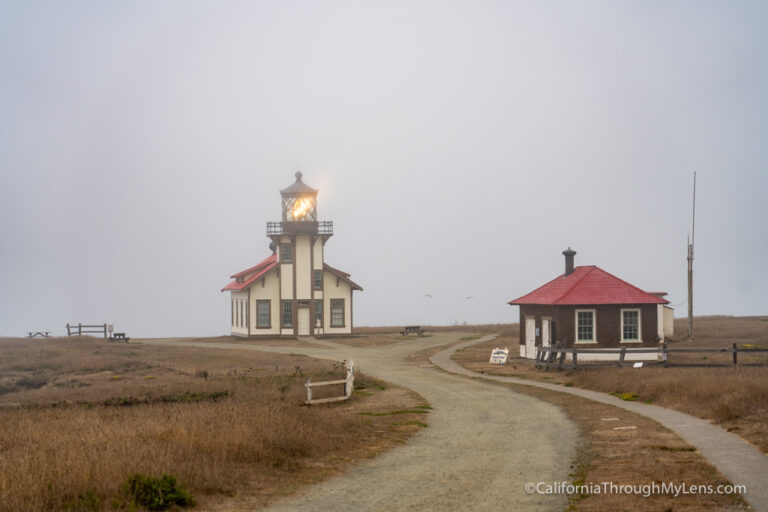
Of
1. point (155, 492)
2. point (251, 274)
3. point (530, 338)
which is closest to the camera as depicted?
point (155, 492)

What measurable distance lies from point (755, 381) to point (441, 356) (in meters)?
23.9

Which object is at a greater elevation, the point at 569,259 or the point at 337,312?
the point at 569,259

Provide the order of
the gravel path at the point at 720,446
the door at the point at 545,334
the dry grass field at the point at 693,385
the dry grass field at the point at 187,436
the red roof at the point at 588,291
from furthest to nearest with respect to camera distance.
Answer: the door at the point at 545,334, the red roof at the point at 588,291, the dry grass field at the point at 693,385, the gravel path at the point at 720,446, the dry grass field at the point at 187,436

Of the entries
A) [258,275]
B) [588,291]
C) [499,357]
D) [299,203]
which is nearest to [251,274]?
[258,275]

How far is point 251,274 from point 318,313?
7.99 metres

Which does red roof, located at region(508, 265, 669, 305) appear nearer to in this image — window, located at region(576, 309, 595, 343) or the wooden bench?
window, located at region(576, 309, 595, 343)

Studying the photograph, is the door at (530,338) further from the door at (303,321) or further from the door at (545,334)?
the door at (303,321)

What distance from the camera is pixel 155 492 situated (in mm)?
11094

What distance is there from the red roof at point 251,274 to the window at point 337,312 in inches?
235

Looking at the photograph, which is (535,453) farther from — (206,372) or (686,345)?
(686,345)

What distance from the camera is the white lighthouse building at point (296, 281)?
195 ft

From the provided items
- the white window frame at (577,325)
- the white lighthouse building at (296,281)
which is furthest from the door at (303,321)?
the white window frame at (577,325)

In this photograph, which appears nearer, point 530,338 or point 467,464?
point 467,464

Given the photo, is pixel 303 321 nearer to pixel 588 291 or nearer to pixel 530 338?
pixel 530 338
